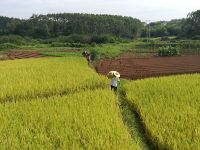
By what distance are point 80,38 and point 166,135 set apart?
53.2m

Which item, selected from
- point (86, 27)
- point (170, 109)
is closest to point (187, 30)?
point (86, 27)

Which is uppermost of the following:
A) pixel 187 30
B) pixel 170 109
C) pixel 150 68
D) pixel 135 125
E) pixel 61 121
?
pixel 187 30

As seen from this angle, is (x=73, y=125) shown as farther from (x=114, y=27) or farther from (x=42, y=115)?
(x=114, y=27)

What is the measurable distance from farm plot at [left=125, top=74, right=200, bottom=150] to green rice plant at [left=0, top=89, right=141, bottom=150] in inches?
20.9

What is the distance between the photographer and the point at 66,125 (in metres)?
7.73

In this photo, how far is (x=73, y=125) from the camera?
304 inches

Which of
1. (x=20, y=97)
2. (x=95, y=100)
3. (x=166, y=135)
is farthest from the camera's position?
(x=20, y=97)

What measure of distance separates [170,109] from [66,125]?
2392 millimetres

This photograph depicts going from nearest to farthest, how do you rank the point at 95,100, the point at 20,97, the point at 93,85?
the point at 95,100 < the point at 20,97 < the point at 93,85

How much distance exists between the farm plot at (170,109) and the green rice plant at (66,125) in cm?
53

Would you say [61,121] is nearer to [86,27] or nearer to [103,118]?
[103,118]

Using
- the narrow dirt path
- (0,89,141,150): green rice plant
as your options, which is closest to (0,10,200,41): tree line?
the narrow dirt path

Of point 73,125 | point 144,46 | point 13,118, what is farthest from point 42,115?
point 144,46

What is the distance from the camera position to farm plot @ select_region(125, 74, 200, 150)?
6.52 m
